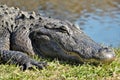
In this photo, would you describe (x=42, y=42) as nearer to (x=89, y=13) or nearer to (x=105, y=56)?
(x=105, y=56)

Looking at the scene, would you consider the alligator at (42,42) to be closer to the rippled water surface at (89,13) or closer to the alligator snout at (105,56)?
the alligator snout at (105,56)

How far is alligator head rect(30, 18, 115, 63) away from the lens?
17.7 feet

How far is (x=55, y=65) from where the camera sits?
534 cm

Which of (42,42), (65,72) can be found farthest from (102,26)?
(65,72)

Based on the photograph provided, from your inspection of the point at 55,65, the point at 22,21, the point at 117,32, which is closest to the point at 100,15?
the point at 117,32

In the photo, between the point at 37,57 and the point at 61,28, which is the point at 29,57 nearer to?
the point at 37,57

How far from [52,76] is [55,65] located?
1.52ft

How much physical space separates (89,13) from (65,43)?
26.9 feet

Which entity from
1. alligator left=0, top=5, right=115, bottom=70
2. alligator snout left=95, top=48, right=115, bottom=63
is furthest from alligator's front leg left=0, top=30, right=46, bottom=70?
alligator snout left=95, top=48, right=115, bottom=63

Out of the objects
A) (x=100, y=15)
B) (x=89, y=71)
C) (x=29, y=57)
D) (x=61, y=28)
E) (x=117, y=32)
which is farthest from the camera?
(x=100, y=15)

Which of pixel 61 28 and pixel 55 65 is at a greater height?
pixel 61 28

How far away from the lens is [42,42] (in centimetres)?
592

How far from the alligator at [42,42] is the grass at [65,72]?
0.43 ft

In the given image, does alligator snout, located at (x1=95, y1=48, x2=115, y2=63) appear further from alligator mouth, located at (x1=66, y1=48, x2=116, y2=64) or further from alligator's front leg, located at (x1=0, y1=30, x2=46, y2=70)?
alligator's front leg, located at (x1=0, y1=30, x2=46, y2=70)
